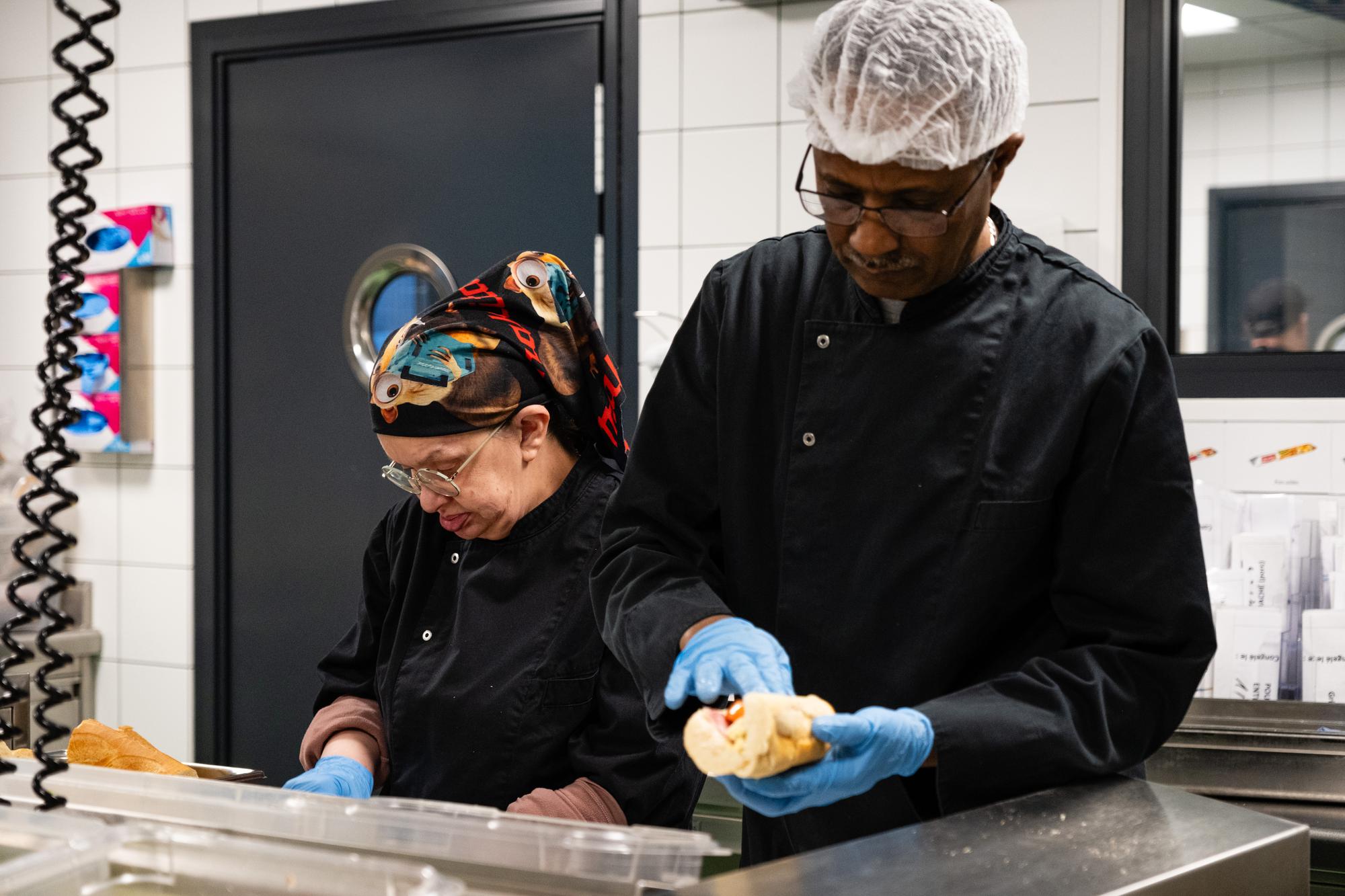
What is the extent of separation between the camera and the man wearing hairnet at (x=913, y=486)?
1.10 meters

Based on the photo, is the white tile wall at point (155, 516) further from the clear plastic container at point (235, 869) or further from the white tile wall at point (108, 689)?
the clear plastic container at point (235, 869)

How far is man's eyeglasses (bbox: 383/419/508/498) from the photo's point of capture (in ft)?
5.53

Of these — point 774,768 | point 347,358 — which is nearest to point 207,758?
point 347,358

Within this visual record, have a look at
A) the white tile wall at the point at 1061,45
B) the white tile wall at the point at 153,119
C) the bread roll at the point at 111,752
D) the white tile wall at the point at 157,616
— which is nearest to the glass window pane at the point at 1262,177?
the white tile wall at the point at 1061,45

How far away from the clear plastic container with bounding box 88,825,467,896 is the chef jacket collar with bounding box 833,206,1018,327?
0.73 m

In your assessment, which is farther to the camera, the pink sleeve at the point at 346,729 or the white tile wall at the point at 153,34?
the white tile wall at the point at 153,34

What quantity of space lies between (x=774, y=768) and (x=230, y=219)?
115 inches

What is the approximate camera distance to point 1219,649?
2193 mm

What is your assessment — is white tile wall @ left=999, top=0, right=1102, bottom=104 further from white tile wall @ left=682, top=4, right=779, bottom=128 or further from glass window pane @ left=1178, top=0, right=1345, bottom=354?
white tile wall @ left=682, top=4, right=779, bottom=128

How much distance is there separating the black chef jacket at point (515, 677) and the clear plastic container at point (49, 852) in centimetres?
72

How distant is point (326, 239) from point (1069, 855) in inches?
113

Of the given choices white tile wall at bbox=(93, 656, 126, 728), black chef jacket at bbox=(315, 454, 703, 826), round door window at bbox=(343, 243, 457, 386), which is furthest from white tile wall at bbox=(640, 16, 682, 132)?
white tile wall at bbox=(93, 656, 126, 728)

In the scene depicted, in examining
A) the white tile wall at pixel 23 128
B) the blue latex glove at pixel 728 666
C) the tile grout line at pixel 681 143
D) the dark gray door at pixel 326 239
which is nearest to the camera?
the blue latex glove at pixel 728 666

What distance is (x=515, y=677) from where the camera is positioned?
1.62 m
